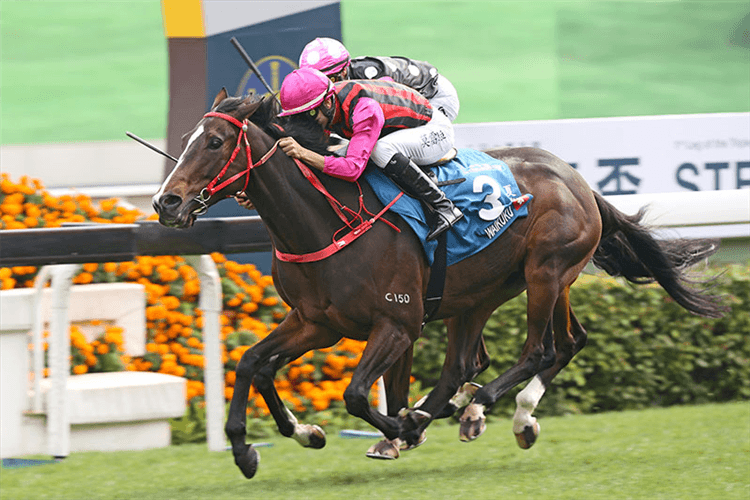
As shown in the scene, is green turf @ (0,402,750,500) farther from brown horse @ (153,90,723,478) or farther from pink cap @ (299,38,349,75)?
pink cap @ (299,38,349,75)

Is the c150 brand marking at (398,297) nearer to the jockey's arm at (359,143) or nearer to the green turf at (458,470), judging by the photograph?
the jockey's arm at (359,143)

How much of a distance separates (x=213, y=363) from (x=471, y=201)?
1545 mm

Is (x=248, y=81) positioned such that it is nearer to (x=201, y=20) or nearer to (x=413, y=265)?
(x=201, y=20)

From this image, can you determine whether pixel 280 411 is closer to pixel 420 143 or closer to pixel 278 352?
pixel 278 352

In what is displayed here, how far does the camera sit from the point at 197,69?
6.94 meters

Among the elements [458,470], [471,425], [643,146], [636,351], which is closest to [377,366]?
[471,425]

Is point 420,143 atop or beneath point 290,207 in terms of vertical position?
atop

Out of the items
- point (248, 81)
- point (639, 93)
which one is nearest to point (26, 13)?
point (639, 93)

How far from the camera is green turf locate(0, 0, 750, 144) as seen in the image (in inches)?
530

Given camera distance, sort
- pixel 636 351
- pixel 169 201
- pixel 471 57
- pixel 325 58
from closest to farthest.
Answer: pixel 169 201 → pixel 325 58 → pixel 636 351 → pixel 471 57

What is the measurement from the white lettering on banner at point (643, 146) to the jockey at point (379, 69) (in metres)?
2.38

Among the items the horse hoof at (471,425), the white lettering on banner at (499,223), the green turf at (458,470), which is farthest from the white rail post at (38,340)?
the white lettering on banner at (499,223)

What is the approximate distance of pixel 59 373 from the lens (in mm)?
4867

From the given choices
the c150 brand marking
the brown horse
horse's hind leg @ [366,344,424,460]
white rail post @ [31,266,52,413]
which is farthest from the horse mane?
white rail post @ [31,266,52,413]
